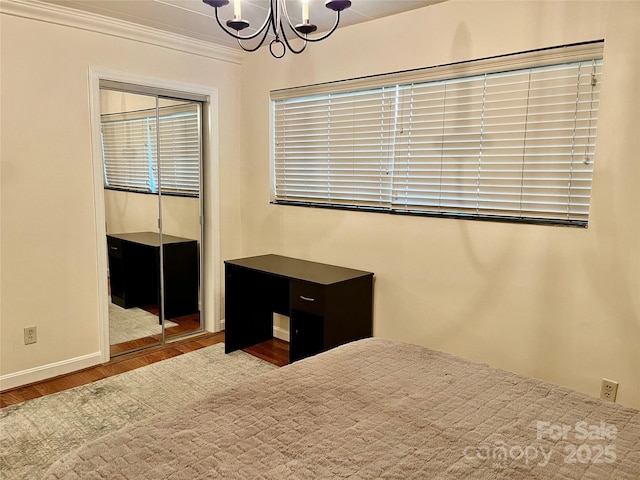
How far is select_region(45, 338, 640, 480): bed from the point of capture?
1.21 metres

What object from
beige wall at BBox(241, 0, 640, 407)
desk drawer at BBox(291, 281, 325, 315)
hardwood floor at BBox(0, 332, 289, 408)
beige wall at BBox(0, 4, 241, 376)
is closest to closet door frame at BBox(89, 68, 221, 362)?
beige wall at BBox(0, 4, 241, 376)

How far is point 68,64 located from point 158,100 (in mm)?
708

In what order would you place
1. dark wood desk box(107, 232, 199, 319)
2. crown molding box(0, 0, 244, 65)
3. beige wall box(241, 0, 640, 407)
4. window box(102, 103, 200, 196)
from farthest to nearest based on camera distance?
dark wood desk box(107, 232, 199, 319)
window box(102, 103, 200, 196)
crown molding box(0, 0, 244, 65)
beige wall box(241, 0, 640, 407)

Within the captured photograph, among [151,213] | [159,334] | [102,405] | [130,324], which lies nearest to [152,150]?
[151,213]

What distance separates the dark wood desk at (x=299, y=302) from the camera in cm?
288

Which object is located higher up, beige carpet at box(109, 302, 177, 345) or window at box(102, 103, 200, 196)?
window at box(102, 103, 200, 196)

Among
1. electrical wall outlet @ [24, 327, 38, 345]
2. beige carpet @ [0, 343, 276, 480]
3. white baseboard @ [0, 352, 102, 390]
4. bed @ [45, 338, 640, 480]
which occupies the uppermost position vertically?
bed @ [45, 338, 640, 480]

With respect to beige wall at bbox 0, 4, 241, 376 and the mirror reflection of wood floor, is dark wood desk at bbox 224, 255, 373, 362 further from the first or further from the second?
beige wall at bbox 0, 4, 241, 376

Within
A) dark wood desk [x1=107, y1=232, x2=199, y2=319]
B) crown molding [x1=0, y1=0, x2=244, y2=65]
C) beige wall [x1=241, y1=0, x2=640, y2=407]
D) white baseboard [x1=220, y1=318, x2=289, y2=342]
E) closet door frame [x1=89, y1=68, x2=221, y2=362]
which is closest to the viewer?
beige wall [x1=241, y1=0, x2=640, y2=407]

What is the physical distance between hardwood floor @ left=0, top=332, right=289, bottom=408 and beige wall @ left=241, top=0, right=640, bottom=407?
0.88 m

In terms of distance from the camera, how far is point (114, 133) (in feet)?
10.9

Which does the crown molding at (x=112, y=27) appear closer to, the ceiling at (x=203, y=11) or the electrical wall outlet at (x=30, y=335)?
the ceiling at (x=203, y=11)

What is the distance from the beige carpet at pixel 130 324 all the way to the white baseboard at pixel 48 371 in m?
0.21

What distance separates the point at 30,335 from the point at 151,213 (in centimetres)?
121
